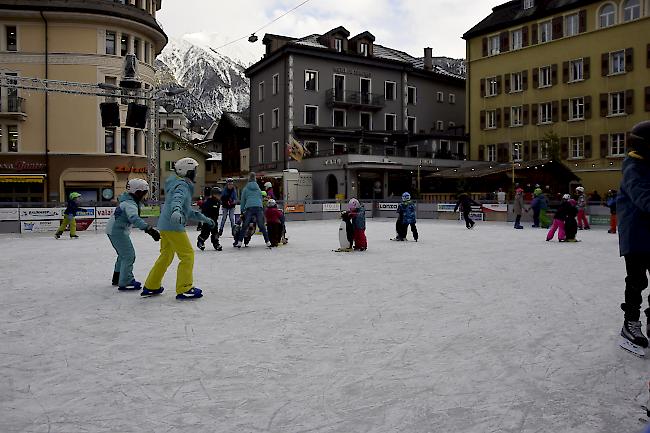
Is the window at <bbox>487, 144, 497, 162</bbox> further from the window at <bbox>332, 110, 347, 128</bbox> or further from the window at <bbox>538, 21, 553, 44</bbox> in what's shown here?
the window at <bbox>332, 110, 347, 128</bbox>

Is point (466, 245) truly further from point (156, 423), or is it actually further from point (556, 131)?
point (556, 131)

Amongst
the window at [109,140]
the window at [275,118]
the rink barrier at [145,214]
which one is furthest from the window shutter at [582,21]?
the window at [109,140]

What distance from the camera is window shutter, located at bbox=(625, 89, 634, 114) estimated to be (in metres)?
36.0

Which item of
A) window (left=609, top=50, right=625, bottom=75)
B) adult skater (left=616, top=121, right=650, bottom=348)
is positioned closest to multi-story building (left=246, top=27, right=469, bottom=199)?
window (left=609, top=50, right=625, bottom=75)

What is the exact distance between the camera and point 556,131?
4047 cm

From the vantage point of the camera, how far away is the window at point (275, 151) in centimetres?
4713

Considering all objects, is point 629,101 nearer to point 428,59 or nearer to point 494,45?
point 494,45

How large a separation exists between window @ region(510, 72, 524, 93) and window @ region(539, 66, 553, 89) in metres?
1.45

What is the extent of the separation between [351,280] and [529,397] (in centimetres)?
541

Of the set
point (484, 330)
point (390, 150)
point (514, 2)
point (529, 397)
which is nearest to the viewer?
point (529, 397)

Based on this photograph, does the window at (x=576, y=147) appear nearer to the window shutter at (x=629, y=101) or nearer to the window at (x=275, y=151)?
the window shutter at (x=629, y=101)

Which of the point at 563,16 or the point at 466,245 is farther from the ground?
the point at 563,16

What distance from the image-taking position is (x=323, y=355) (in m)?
4.93

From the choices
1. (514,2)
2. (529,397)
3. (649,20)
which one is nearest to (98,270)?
(529,397)
